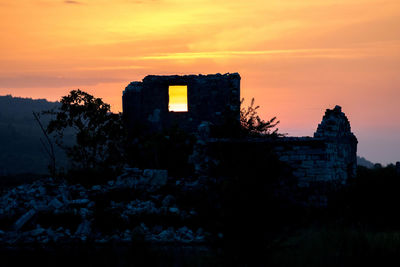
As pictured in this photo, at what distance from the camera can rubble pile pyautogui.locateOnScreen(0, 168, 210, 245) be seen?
39.9 ft

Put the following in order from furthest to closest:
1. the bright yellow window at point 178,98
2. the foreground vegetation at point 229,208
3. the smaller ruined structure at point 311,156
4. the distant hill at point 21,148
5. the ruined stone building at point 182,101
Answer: the distant hill at point 21,148
the bright yellow window at point 178,98
the ruined stone building at point 182,101
the smaller ruined structure at point 311,156
the foreground vegetation at point 229,208

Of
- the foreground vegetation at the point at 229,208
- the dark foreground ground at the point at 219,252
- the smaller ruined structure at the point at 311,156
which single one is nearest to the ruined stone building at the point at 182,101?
the foreground vegetation at the point at 229,208

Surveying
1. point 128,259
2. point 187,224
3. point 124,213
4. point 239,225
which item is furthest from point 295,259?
point 124,213

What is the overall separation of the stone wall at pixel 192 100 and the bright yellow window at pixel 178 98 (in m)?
0.17

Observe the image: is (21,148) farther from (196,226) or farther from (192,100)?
(196,226)

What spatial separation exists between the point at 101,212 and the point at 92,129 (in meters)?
7.88

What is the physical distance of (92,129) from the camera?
67.6 feet

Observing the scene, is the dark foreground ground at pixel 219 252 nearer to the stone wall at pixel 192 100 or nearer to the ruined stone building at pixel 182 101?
the ruined stone building at pixel 182 101

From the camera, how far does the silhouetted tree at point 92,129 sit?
2047 centimetres

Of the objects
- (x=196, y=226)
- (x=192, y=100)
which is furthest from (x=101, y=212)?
(x=192, y=100)

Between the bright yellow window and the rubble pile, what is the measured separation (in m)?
3.83

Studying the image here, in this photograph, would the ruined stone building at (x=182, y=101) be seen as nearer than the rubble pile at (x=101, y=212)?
No

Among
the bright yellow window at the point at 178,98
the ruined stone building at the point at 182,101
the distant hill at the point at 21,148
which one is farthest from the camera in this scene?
the distant hill at the point at 21,148

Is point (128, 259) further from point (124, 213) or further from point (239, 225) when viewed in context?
point (124, 213)
